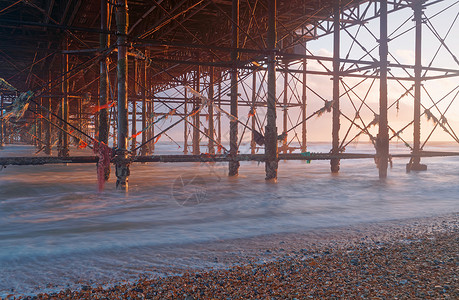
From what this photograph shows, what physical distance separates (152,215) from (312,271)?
431 cm

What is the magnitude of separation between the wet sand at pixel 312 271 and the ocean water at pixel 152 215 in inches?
14.2

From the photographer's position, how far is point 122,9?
30.8 ft

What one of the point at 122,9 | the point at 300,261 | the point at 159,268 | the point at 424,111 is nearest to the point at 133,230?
the point at 159,268

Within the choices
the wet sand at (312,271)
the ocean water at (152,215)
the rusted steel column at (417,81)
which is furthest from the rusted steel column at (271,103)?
the rusted steel column at (417,81)

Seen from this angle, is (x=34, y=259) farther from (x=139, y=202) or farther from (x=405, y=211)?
(x=405, y=211)

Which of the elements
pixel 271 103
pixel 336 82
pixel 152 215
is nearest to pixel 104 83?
pixel 271 103

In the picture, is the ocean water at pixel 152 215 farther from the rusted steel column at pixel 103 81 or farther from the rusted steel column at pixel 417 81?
the rusted steel column at pixel 417 81

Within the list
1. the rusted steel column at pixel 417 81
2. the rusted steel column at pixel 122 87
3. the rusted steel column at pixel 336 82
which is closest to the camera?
the rusted steel column at pixel 122 87

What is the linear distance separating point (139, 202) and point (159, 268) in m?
4.86

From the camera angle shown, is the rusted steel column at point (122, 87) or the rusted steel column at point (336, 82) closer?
the rusted steel column at point (122, 87)

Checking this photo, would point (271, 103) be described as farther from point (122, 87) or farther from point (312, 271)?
point (312, 271)

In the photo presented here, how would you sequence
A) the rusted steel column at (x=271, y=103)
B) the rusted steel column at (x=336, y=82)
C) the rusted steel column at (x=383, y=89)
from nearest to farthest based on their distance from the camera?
the rusted steel column at (x=271, y=103), the rusted steel column at (x=383, y=89), the rusted steel column at (x=336, y=82)

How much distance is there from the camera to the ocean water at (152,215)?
13.7 ft

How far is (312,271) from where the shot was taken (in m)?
3.71
